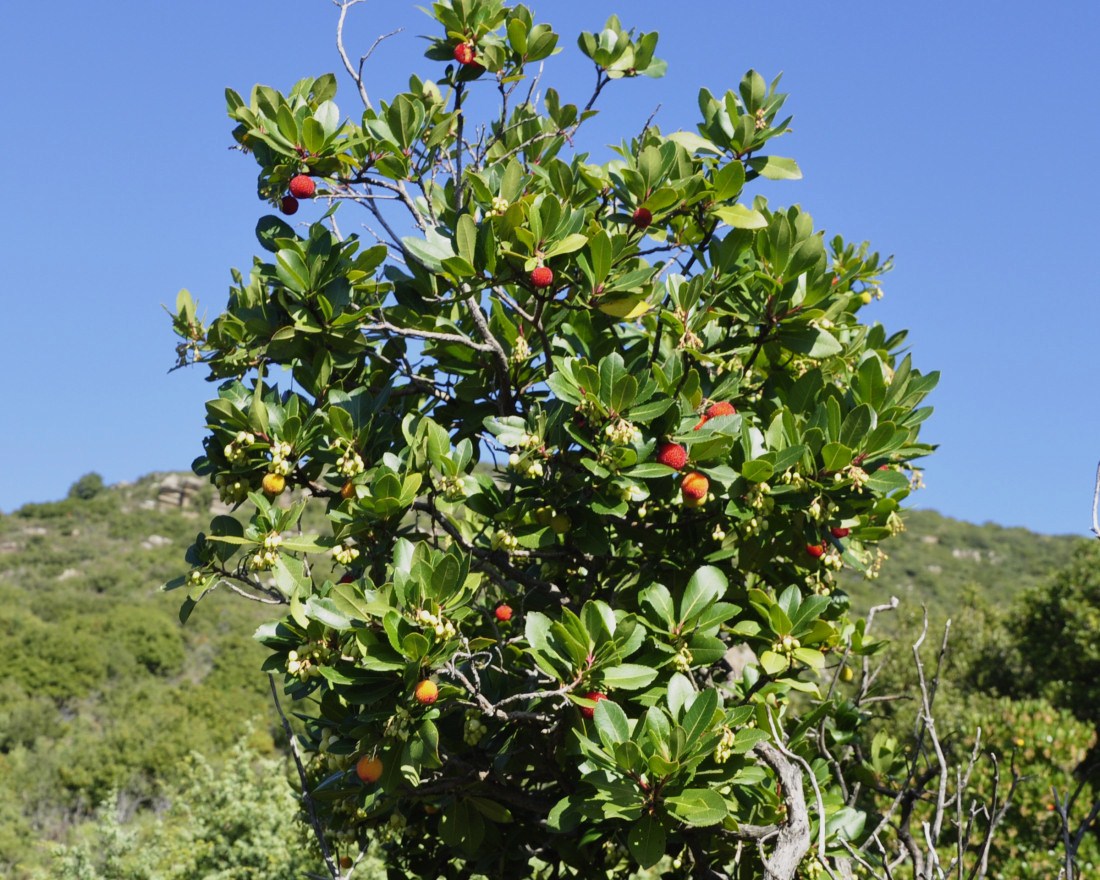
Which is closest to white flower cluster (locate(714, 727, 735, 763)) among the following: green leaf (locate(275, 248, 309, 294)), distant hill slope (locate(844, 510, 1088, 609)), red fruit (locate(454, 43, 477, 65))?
green leaf (locate(275, 248, 309, 294))

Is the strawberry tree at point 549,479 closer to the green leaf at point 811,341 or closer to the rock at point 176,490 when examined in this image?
the green leaf at point 811,341

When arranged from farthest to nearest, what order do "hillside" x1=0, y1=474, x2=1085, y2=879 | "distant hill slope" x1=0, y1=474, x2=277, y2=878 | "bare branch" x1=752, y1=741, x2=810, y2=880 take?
"distant hill slope" x1=0, y1=474, x2=277, y2=878
"hillside" x1=0, y1=474, x2=1085, y2=879
"bare branch" x1=752, y1=741, x2=810, y2=880

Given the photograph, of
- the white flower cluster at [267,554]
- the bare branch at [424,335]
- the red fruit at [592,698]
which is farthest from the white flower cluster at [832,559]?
the white flower cluster at [267,554]

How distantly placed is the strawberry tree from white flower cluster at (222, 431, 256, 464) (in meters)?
0.01

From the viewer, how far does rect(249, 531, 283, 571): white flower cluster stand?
2.76m

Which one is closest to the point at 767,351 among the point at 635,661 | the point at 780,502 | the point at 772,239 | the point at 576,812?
the point at 772,239

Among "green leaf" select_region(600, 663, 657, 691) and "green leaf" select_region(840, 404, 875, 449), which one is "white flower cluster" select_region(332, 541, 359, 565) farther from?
"green leaf" select_region(840, 404, 875, 449)

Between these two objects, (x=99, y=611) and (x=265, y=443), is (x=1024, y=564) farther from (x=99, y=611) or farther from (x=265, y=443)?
(x=265, y=443)

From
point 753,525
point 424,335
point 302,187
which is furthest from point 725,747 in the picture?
point 302,187

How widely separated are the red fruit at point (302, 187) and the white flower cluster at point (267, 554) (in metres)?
1.14

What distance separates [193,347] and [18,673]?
128 feet

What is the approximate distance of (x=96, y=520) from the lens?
186 ft

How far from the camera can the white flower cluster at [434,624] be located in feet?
7.94

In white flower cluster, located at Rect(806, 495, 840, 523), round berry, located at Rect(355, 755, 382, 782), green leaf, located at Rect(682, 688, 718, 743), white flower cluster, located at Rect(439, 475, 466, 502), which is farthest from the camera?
white flower cluster, located at Rect(439, 475, 466, 502)
